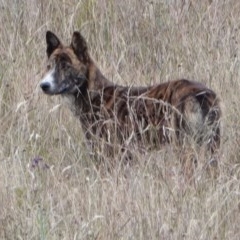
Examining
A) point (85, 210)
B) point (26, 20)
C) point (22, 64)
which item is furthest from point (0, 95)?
point (85, 210)

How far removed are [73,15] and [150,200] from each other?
3.52 m

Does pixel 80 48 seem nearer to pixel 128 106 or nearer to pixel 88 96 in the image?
pixel 88 96

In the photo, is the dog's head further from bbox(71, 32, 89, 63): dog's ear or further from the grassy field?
the grassy field

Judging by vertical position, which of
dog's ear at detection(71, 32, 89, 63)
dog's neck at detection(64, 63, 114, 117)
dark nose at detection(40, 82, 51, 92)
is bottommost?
dog's neck at detection(64, 63, 114, 117)

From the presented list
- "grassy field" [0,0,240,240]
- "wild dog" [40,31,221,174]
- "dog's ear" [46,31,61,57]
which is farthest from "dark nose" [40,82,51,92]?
"dog's ear" [46,31,61,57]

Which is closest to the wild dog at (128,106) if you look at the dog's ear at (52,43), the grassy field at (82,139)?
the dog's ear at (52,43)

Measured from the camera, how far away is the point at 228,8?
31.4ft

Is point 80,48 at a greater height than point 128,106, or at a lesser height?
greater

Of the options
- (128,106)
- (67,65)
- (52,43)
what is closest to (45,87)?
(67,65)

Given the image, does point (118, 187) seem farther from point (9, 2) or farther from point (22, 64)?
point (9, 2)

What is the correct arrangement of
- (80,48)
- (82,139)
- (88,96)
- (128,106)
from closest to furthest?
(128,106)
(82,139)
(88,96)
(80,48)

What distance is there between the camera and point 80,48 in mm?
8078

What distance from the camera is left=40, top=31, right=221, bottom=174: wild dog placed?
7055 millimetres

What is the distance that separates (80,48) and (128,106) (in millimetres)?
985
